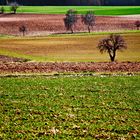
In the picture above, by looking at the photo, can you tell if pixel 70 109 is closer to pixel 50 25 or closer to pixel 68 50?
pixel 68 50

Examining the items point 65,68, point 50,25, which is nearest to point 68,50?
point 65,68

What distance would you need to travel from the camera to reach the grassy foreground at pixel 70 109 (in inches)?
680

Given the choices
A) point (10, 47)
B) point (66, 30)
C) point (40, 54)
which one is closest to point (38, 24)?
point (66, 30)

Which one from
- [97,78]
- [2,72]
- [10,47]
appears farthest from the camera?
[10,47]

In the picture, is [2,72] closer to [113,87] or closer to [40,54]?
[113,87]

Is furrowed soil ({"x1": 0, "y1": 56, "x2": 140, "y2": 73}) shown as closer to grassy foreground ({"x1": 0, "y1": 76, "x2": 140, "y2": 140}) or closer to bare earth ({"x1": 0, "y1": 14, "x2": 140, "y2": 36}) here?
grassy foreground ({"x1": 0, "y1": 76, "x2": 140, "y2": 140})

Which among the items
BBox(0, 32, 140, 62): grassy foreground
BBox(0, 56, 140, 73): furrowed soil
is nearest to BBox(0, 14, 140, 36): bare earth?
BBox(0, 32, 140, 62): grassy foreground

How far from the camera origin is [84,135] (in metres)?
16.8

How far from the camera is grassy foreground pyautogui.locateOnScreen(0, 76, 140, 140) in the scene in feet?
56.6

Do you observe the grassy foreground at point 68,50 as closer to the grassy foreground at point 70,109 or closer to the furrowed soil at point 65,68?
the furrowed soil at point 65,68

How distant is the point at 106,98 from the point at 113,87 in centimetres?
397

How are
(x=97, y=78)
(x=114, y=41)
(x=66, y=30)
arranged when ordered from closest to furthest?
1. (x=97, y=78)
2. (x=114, y=41)
3. (x=66, y=30)

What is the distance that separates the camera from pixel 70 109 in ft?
69.0

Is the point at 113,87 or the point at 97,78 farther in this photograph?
the point at 97,78
